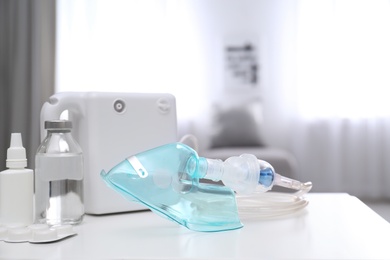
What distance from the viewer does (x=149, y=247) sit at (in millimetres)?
482

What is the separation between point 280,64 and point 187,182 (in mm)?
2726

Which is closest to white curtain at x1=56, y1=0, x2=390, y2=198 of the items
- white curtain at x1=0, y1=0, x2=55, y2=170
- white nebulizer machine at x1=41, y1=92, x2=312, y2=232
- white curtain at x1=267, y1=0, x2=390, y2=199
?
white curtain at x1=267, y1=0, x2=390, y2=199

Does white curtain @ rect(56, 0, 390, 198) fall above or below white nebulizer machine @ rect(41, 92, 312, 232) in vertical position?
above

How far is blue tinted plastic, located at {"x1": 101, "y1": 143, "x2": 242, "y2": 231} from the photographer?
551mm

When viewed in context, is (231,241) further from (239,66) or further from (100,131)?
(239,66)

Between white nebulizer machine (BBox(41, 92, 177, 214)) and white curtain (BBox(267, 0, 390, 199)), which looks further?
white curtain (BBox(267, 0, 390, 199))

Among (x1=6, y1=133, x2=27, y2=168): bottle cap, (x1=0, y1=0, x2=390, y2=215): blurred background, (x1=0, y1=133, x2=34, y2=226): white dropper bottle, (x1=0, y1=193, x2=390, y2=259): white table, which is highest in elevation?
(x1=0, y1=0, x2=390, y2=215): blurred background

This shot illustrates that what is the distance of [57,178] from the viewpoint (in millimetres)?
608

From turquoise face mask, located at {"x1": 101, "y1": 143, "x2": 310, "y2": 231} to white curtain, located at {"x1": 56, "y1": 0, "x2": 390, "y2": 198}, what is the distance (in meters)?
2.60

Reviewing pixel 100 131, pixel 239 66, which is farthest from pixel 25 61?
pixel 100 131

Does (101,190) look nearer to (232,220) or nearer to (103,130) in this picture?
(103,130)

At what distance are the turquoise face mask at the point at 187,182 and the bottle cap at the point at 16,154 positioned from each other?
0.37ft

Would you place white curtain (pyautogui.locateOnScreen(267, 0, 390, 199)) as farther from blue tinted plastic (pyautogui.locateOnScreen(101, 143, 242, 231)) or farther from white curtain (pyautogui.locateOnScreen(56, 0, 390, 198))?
blue tinted plastic (pyautogui.locateOnScreen(101, 143, 242, 231))

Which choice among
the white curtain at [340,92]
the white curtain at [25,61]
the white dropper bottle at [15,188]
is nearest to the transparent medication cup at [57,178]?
the white dropper bottle at [15,188]
